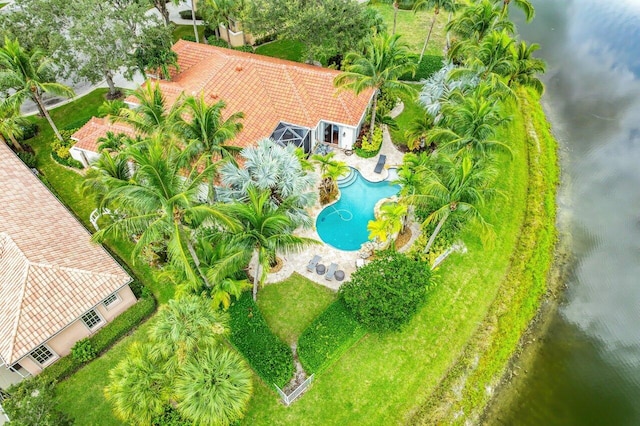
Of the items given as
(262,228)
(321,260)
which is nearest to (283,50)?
(321,260)

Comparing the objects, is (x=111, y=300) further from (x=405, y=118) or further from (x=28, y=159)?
(x=405, y=118)

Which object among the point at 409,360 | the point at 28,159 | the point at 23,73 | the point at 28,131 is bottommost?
the point at 409,360

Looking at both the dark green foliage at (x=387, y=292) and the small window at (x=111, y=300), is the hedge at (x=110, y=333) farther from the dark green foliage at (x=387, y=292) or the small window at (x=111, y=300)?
the dark green foliage at (x=387, y=292)

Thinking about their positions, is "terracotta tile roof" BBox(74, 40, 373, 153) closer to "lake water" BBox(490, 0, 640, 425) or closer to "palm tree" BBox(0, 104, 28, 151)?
"palm tree" BBox(0, 104, 28, 151)

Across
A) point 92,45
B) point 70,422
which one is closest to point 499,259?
point 70,422

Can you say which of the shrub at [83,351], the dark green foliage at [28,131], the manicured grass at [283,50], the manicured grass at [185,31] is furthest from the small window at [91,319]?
the manicured grass at [185,31]

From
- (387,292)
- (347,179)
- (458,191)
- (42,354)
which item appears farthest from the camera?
(347,179)
